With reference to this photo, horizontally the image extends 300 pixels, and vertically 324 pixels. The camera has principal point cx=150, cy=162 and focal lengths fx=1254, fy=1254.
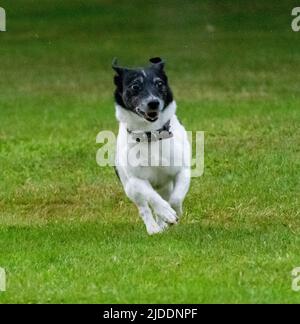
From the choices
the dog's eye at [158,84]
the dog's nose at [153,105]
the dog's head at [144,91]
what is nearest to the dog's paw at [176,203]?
the dog's head at [144,91]

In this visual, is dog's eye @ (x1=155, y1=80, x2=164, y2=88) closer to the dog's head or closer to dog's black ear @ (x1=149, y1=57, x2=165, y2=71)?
the dog's head

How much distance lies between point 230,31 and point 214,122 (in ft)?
47.5

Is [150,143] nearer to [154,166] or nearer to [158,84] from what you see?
[154,166]

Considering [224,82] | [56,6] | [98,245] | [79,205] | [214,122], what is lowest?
[56,6]

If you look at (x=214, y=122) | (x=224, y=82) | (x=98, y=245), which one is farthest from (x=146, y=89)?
(x=224, y=82)

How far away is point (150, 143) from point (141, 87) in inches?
18.7

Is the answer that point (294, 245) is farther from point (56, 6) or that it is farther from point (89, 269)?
point (56, 6)

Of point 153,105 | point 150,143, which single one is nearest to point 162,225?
point 150,143

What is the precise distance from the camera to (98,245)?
10383mm

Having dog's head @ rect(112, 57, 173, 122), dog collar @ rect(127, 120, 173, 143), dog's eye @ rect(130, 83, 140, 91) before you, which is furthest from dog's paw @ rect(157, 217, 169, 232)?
dog's eye @ rect(130, 83, 140, 91)

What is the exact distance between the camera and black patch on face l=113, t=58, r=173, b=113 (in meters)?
10.4

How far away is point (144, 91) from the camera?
1040 centimetres

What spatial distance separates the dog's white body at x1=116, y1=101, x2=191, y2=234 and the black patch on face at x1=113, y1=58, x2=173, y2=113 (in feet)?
0.30

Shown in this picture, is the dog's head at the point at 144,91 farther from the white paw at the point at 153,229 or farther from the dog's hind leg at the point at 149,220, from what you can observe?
the white paw at the point at 153,229
